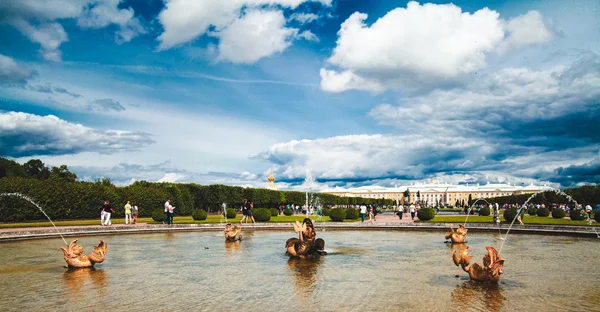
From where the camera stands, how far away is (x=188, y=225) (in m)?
27.4

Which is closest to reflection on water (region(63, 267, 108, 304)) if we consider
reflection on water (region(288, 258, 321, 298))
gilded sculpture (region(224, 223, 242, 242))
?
reflection on water (region(288, 258, 321, 298))

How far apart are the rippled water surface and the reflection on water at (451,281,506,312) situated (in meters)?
0.02

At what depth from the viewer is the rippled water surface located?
26.4ft

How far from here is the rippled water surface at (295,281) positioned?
8047 mm

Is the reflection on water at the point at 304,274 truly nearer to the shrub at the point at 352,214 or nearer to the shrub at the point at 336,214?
the shrub at the point at 336,214

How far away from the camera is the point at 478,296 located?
28.3 feet

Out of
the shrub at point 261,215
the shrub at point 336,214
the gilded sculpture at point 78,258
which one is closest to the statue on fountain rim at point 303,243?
the gilded sculpture at point 78,258

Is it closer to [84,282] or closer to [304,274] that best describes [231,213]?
[304,274]

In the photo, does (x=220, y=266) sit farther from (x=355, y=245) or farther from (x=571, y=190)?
(x=571, y=190)

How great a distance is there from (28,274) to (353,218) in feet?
92.7

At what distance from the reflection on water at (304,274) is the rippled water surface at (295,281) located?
0.9 inches

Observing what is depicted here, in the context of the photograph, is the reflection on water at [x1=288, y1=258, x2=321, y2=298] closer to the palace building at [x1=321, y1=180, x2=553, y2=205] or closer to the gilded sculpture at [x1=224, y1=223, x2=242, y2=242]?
the gilded sculpture at [x1=224, y1=223, x2=242, y2=242]

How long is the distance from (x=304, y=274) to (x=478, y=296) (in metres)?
4.11

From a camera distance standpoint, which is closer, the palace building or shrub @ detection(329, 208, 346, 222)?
shrub @ detection(329, 208, 346, 222)
